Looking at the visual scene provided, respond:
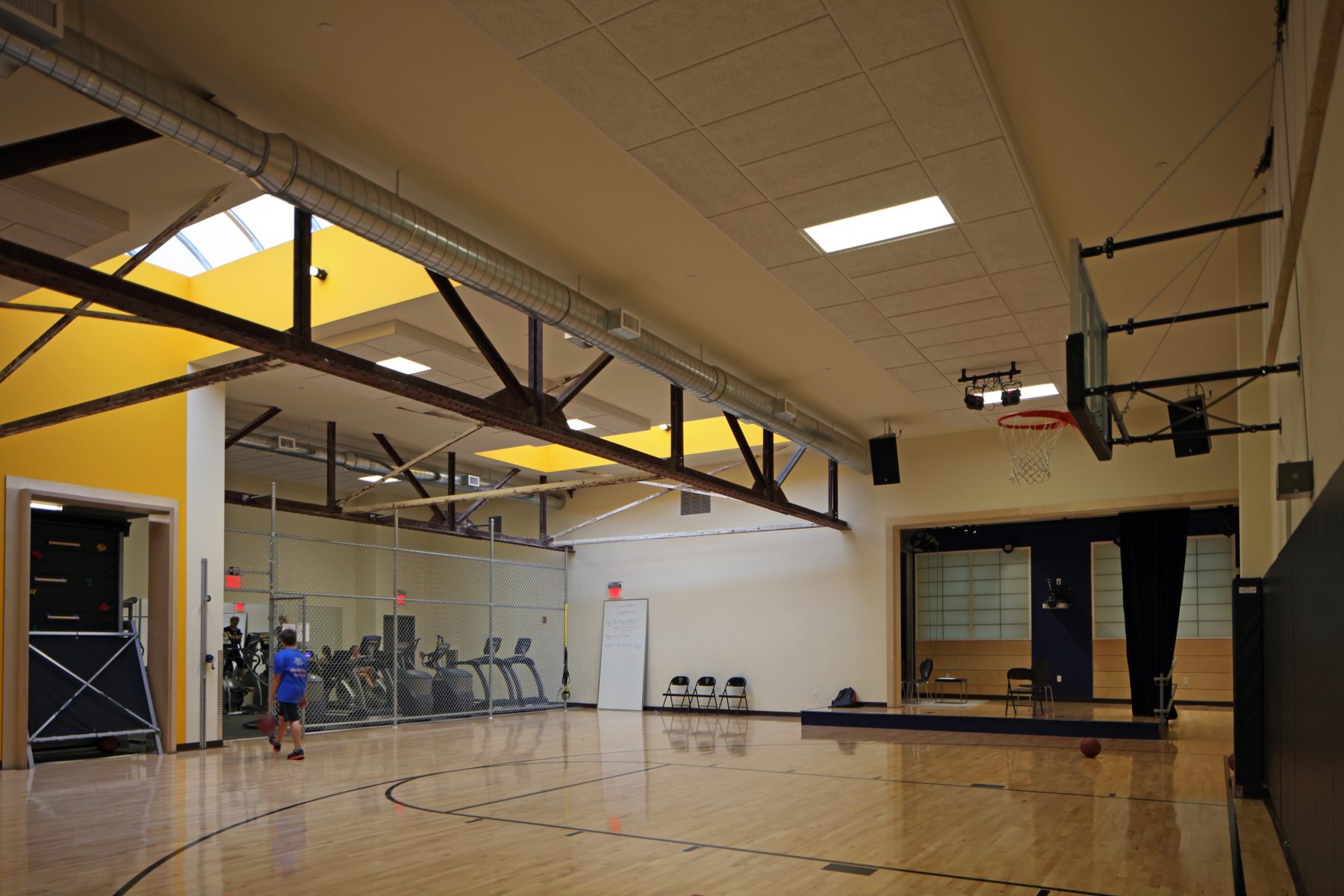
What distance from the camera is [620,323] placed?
8461mm

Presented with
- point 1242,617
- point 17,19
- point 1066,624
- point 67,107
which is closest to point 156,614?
point 67,107

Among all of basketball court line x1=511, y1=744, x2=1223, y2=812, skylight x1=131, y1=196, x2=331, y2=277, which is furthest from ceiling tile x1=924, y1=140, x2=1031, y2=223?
Result: skylight x1=131, y1=196, x2=331, y2=277

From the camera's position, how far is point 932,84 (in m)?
5.11

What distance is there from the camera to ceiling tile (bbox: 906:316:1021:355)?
897cm

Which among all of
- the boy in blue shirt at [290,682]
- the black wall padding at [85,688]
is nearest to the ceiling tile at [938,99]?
the boy in blue shirt at [290,682]

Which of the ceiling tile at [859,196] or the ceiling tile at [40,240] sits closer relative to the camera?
the ceiling tile at [859,196]

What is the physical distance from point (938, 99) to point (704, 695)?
1380 cm

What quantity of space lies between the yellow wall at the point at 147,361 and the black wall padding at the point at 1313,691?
7.03 m

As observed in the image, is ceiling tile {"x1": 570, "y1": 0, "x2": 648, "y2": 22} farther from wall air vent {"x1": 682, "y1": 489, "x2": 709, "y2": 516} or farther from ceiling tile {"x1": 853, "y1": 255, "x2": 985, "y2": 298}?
wall air vent {"x1": 682, "y1": 489, "x2": 709, "y2": 516}

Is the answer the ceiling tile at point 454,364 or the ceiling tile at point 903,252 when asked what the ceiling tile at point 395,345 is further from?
the ceiling tile at point 903,252

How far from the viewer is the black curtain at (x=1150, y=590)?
14625 mm

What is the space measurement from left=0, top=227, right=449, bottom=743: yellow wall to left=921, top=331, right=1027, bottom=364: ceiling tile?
5.04 metres

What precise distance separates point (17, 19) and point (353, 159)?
239cm

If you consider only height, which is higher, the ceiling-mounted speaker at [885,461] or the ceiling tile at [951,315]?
the ceiling tile at [951,315]
